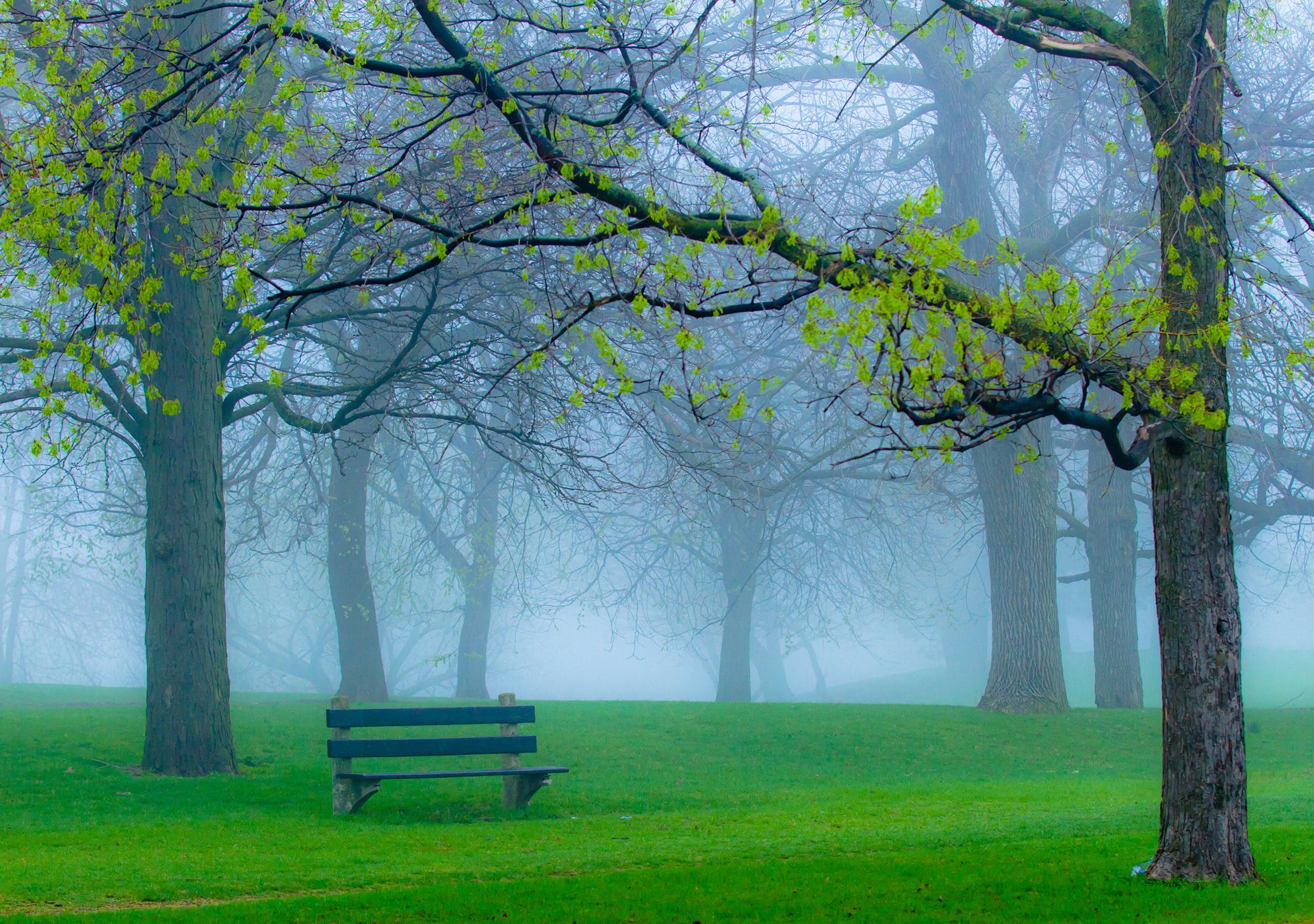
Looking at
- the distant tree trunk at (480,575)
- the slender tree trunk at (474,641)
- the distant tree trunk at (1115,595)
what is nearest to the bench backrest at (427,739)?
the distant tree trunk at (480,575)

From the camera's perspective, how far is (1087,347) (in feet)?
21.5

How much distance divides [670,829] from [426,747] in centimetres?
228

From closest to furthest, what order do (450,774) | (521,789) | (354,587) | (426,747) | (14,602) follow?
1. (450,774)
2. (426,747)
3. (521,789)
4. (354,587)
5. (14,602)

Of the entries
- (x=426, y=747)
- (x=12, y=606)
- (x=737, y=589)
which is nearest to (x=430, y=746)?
(x=426, y=747)

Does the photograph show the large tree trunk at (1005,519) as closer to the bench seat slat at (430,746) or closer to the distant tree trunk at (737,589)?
the distant tree trunk at (737,589)

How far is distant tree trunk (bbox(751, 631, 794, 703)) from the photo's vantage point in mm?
41094

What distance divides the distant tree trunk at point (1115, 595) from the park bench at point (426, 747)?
538 inches

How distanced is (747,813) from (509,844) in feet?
8.81

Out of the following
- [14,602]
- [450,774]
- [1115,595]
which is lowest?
[450,774]

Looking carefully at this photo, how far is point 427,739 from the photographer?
33.8 ft

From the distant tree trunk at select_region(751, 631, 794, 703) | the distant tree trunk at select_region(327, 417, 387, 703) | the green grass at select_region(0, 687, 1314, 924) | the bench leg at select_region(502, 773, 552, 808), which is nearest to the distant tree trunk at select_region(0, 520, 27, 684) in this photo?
the distant tree trunk at select_region(327, 417, 387, 703)

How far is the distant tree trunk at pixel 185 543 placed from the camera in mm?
11547

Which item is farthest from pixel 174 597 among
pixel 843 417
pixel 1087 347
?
pixel 843 417

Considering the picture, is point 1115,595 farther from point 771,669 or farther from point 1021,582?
point 771,669
